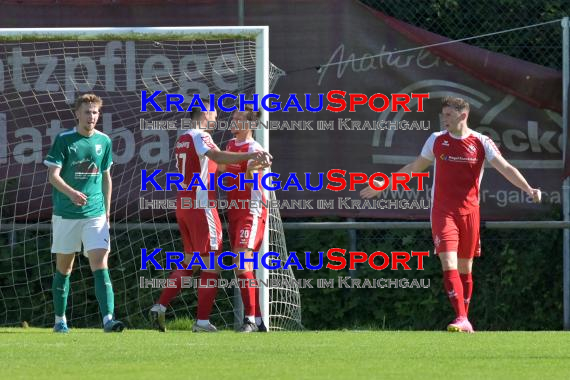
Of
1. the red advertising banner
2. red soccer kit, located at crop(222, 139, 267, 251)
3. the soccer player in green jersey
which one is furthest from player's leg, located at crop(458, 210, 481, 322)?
the soccer player in green jersey

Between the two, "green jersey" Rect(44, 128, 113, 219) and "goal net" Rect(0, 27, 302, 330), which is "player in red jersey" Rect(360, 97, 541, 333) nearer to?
"green jersey" Rect(44, 128, 113, 219)

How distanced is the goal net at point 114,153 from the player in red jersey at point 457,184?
106 inches

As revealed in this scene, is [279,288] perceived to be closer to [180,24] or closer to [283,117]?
[283,117]

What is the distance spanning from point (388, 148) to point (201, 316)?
298cm

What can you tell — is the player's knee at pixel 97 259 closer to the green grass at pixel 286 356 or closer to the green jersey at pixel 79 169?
the green jersey at pixel 79 169

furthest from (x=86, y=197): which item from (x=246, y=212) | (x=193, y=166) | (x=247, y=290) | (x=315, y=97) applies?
(x=315, y=97)

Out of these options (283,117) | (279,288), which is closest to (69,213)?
(279,288)

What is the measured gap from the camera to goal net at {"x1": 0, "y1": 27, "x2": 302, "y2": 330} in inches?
511

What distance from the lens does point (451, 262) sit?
10719 mm

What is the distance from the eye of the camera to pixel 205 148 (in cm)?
1083

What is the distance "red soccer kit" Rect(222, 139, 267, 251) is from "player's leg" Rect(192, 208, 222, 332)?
0.17m

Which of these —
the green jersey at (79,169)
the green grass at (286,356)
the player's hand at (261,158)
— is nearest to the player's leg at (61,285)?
the green jersey at (79,169)

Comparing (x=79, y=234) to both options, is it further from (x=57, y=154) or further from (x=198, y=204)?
(x=198, y=204)

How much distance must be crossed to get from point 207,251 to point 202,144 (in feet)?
3.09
